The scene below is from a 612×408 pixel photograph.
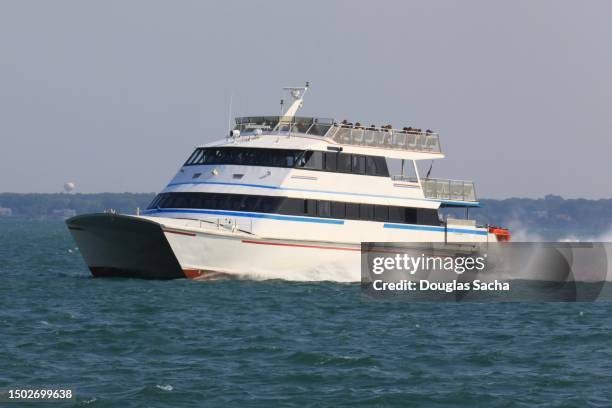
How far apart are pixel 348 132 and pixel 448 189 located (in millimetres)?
5193

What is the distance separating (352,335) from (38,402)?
30.4 ft

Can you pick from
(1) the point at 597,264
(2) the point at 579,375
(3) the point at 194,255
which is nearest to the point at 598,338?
(2) the point at 579,375

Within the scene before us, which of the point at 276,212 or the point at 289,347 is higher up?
the point at 276,212

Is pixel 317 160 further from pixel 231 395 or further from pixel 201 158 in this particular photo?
pixel 231 395

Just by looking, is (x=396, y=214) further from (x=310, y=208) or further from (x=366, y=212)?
(x=310, y=208)

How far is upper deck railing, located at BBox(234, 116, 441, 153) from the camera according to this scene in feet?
125

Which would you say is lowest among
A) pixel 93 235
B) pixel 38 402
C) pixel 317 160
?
pixel 38 402

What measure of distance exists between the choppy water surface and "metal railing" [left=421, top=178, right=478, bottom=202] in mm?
7446

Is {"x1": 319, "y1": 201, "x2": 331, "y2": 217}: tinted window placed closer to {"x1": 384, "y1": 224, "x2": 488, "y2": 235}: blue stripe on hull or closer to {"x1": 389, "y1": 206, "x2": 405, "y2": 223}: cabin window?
{"x1": 384, "y1": 224, "x2": 488, "y2": 235}: blue stripe on hull

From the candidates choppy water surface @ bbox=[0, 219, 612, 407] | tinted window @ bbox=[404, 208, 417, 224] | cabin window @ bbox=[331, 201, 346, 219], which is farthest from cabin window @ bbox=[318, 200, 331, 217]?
tinted window @ bbox=[404, 208, 417, 224]

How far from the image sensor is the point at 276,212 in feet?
115

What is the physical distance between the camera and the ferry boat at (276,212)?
3381 cm

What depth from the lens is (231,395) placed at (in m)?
18.5

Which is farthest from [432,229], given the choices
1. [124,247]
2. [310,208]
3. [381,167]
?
[124,247]
